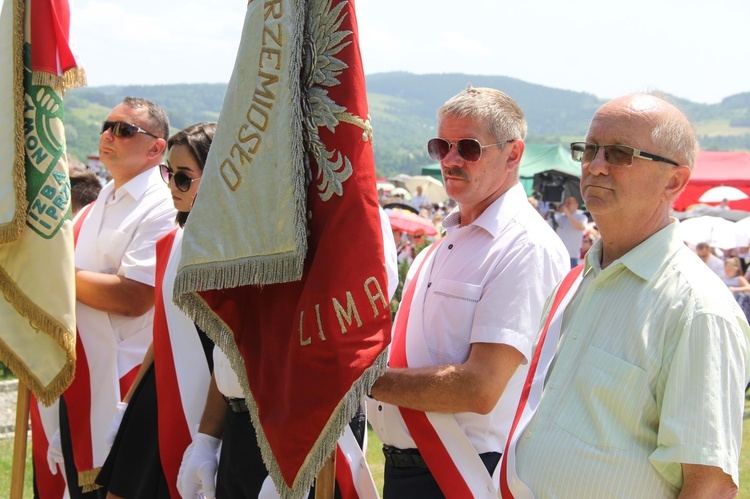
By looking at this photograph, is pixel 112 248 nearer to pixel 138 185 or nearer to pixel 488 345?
pixel 138 185

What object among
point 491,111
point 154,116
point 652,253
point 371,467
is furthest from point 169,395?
point 371,467

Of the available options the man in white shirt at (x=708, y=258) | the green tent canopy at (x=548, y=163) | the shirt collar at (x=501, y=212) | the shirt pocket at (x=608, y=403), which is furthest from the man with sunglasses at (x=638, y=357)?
the green tent canopy at (x=548, y=163)

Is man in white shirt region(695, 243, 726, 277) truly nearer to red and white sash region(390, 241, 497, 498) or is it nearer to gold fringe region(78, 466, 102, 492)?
gold fringe region(78, 466, 102, 492)

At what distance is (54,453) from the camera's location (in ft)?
14.7

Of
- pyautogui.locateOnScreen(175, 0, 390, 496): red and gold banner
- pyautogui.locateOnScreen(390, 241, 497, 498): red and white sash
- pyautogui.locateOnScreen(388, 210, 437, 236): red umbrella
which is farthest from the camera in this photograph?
pyautogui.locateOnScreen(388, 210, 437, 236): red umbrella

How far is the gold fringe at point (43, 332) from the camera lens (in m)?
4.04

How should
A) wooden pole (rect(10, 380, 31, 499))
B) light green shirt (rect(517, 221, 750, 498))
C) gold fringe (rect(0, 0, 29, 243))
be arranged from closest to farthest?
light green shirt (rect(517, 221, 750, 498)), gold fringe (rect(0, 0, 29, 243)), wooden pole (rect(10, 380, 31, 499))

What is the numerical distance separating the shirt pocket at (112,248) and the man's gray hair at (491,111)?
196 centimetres

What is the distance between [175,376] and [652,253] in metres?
2.18

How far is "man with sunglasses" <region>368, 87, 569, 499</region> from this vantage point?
2809 millimetres

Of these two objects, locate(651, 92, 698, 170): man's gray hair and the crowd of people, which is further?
locate(651, 92, 698, 170): man's gray hair

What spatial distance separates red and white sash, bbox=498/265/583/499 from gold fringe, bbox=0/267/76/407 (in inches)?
94.9


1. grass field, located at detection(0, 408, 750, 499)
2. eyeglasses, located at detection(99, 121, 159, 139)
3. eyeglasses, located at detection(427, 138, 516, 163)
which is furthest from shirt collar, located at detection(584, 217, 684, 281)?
grass field, located at detection(0, 408, 750, 499)

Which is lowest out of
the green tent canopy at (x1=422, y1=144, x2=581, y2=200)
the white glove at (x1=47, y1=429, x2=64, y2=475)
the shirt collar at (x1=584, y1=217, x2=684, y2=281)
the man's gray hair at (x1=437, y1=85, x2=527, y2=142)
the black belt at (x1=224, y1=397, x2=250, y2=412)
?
the green tent canopy at (x1=422, y1=144, x2=581, y2=200)
